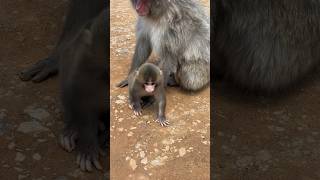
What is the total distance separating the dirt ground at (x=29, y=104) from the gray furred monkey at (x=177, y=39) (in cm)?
65

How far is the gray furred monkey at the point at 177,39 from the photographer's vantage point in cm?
450

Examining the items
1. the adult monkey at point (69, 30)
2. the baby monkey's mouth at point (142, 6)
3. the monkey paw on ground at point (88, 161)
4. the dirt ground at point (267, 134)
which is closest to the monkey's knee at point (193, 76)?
the dirt ground at point (267, 134)

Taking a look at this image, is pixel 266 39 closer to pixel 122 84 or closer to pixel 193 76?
pixel 193 76

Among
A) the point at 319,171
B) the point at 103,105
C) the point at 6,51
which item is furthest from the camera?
the point at 6,51

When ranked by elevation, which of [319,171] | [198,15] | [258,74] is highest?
[198,15]

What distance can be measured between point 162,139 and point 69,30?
1347mm

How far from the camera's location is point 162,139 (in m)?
4.30

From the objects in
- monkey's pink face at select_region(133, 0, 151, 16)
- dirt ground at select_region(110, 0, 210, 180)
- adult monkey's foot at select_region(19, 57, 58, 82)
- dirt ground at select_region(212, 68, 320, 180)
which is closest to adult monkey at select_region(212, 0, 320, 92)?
dirt ground at select_region(212, 68, 320, 180)

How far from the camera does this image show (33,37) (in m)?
5.62

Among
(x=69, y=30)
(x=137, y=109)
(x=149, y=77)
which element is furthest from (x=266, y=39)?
(x=69, y=30)

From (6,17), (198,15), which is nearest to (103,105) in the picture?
(198,15)

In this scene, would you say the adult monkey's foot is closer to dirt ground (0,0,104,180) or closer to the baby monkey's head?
dirt ground (0,0,104,180)

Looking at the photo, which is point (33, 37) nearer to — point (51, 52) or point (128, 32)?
point (51, 52)

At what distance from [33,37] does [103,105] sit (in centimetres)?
145
